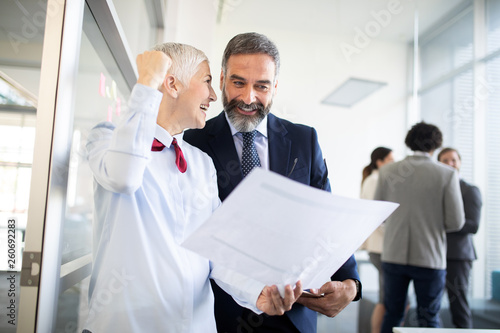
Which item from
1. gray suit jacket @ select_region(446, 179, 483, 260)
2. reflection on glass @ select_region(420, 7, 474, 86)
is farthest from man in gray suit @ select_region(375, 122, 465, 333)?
reflection on glass @ select_region(420, 7, 474, 86)

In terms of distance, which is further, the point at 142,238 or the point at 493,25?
the point at 493,25

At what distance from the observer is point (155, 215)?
95cm

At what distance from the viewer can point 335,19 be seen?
502 cm

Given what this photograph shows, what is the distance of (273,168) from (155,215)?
0.49 m

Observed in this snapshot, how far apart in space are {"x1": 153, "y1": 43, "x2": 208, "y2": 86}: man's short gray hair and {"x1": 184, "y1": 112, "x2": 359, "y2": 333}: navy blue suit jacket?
1.01ft

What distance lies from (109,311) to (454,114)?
505 cm

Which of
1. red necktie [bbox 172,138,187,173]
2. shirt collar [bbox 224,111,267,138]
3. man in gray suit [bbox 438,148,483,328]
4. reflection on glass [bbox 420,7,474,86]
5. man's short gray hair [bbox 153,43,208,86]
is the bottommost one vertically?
man in gray suit [bbox 438,148,483,328]

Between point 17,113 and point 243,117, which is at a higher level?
point 243,117

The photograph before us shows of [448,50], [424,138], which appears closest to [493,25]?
[448,50]

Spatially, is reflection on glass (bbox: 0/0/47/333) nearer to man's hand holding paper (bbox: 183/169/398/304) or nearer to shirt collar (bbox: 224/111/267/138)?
man's hand holding paper (bbox: 183/169/398/304)

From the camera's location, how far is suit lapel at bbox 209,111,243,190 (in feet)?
4.17

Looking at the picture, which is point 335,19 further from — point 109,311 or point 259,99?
point 109,311

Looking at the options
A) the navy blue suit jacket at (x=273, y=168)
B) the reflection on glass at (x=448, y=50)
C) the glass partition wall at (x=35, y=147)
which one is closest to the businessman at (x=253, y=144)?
the navy blue suit jacket at (x=273, y=168)

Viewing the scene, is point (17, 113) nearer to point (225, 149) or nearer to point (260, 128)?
point (225, 149)
